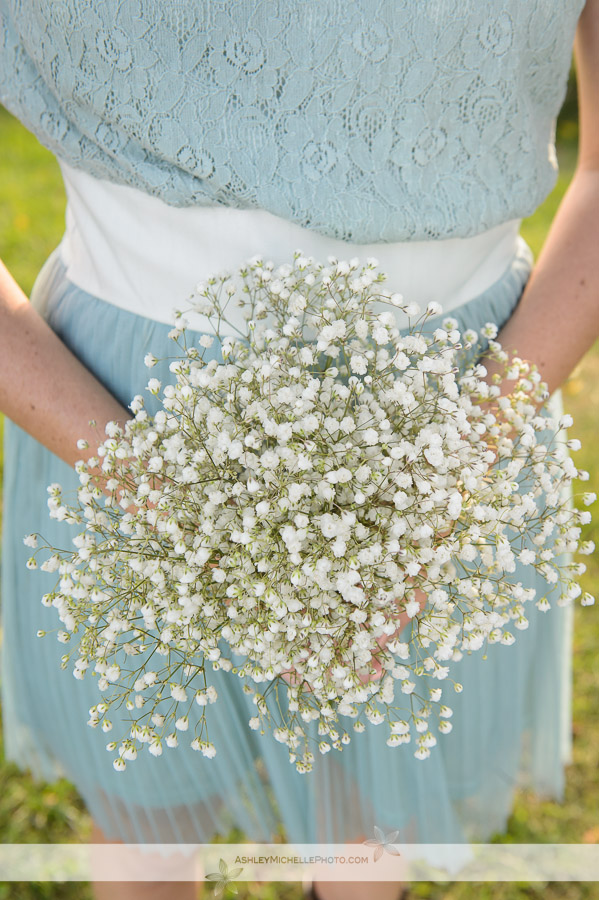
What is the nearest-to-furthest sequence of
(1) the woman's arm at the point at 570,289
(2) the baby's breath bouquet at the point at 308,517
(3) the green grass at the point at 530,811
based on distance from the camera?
(2) the baby's breath bouquet at the point at 308,517 → (1) the woman's arm at the point at 570,289 → (3) the green grass at the point at 530,811

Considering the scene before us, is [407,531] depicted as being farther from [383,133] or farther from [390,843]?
[390,843]

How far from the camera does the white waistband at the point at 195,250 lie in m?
1.29

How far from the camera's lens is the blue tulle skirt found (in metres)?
1.50

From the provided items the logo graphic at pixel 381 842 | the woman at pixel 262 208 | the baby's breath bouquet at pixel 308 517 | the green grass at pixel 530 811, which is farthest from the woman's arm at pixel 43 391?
the green grass at pixel 530 811

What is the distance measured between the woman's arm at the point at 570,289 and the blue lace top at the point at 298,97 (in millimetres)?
210

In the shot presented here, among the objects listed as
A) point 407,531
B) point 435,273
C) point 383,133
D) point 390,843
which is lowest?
point 390,843

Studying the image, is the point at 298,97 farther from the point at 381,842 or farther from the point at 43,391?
the point at 381,842

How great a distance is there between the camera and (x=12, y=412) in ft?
4.46

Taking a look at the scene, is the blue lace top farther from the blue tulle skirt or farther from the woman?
the blue tulle skirt

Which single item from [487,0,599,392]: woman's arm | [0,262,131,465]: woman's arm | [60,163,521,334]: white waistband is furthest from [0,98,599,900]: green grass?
[0,262,131,465]: woman's arm

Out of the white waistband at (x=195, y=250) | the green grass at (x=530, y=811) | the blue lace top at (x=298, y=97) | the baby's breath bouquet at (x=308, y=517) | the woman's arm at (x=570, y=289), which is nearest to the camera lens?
the baby's breath bouquet at (x=308, y=517)

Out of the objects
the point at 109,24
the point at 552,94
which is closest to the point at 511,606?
the point at 552,94

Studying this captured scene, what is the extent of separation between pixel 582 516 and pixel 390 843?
2.73 ft

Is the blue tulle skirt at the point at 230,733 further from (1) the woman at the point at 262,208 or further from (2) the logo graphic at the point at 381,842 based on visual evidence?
(2) the logo graphic at the point at 381,842
